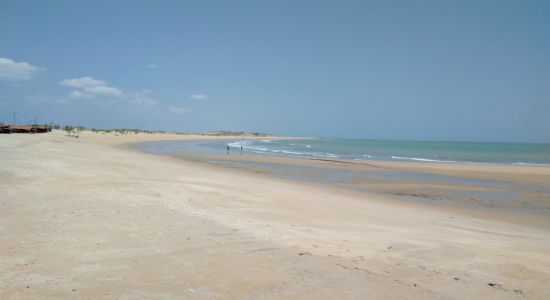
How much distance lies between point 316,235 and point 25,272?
4545 millimetres

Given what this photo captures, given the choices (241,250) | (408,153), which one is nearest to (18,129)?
(408,153)

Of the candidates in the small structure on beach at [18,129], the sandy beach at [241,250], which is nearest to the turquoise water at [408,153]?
the small structure on beach at [18,129]

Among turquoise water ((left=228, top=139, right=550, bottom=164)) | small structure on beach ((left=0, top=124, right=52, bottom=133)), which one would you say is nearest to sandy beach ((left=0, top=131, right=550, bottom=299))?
turquoise water ((left=228, top=139, right=550, bottom=164))

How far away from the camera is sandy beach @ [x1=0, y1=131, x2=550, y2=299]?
4.36 metres

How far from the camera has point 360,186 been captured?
17906 millimetres

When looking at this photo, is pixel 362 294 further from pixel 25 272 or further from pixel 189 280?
pixel 25 272

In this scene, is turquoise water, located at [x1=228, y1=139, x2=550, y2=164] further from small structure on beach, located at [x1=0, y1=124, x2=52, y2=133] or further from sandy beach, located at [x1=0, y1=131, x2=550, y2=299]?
sandy beach, located at [x1=0, y1=131, x2=550, y2=299]

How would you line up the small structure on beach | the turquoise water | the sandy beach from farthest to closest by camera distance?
the small structure on beach
the turquoise water
the sandy beach

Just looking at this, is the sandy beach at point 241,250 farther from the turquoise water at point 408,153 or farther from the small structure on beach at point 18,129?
the small structure on beach at point 18,129

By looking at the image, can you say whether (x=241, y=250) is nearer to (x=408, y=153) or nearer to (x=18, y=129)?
(x=408, y=153)

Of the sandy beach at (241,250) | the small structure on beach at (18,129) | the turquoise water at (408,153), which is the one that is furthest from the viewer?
the small structure on beach at (18,129)

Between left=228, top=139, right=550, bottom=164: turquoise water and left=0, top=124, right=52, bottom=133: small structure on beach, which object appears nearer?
left=228, top=139, right=550, bottom=164: turquoise water

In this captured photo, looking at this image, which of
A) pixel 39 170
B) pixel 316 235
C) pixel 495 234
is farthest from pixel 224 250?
pixel 39 170

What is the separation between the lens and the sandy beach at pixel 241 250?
4359 mm
